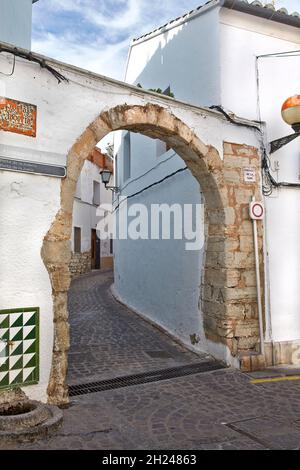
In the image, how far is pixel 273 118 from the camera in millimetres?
6082

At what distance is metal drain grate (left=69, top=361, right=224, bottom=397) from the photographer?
4.58 metres

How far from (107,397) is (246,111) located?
436 cm

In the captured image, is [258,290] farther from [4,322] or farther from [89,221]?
[89,221]

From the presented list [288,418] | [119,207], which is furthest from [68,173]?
[119,207]

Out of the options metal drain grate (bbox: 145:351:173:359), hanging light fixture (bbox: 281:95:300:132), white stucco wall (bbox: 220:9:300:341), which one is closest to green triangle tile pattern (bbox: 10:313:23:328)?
metal drain grate (bbox: 145:351:173:359)

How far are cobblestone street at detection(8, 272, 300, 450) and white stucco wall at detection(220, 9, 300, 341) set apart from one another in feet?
3.77

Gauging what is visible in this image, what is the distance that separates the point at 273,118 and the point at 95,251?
15.5 meters

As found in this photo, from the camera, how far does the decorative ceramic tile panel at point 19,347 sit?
369cm

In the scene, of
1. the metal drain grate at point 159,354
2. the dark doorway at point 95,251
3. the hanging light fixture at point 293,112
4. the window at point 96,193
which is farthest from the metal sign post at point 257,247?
the window at point 96,193

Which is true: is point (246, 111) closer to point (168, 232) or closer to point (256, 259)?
point (256, 259)

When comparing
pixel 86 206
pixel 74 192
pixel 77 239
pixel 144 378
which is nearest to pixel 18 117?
pixel 74 192

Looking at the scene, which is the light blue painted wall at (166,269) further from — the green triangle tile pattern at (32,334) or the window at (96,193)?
the window at (96,193)

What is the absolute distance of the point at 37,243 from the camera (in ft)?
13.1

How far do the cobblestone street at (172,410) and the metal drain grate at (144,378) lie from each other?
14cm
